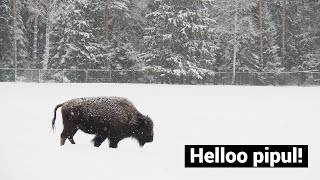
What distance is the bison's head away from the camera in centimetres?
1070

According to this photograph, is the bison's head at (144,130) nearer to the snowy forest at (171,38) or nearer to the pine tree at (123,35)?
the snowy forest at (171,38)

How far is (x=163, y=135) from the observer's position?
1339cm

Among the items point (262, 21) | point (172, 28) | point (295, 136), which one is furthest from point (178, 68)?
point (295, 136)

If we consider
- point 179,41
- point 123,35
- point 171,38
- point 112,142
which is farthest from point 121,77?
point 112,142

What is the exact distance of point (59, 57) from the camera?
129ft

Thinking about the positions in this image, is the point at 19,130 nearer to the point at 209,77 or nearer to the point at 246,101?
the point at 246,101

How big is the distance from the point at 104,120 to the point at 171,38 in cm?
2658

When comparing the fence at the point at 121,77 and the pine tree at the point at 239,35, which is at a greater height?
the pine tree at the point at 239,35

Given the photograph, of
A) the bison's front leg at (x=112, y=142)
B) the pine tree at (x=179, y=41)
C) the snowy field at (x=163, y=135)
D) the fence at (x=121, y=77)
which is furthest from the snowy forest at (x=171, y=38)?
the bison's front leg at (x=112, y=142)

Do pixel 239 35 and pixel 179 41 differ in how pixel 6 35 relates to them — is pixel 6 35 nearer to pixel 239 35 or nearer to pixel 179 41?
pixel 179 41

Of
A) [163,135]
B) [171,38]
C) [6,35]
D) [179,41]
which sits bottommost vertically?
[163,135]

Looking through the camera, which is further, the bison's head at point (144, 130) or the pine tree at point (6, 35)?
the pine tree at point (6, 35)

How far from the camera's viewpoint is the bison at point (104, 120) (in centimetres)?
1028

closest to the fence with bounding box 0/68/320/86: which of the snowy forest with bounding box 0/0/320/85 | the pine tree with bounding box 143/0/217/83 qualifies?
the snowy forest with bounding box 0/0/320/85
